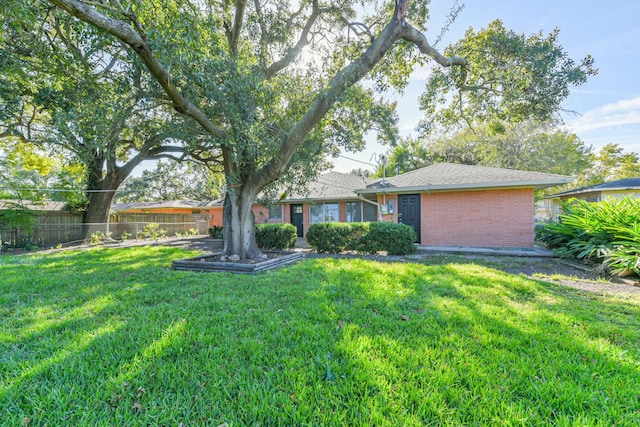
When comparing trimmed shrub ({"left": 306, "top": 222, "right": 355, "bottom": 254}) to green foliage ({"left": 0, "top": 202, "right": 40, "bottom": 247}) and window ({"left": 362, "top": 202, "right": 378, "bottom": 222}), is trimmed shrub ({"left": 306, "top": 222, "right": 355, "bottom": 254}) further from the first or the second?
green foliage ({"left": 0, "top": 202, "right": 40, "bottom": 247})

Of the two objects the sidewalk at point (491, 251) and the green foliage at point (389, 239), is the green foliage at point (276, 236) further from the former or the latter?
the sidewalk at point (491, 251)

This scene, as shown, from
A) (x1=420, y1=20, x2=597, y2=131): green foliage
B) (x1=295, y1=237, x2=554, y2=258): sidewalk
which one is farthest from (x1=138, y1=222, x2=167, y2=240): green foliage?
(x1=420, y1=20, x2=597, y2=131): green foliage

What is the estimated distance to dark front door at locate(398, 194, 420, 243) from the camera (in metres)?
11.2

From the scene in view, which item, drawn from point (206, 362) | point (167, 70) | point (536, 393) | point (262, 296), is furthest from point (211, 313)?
point (167, 70)

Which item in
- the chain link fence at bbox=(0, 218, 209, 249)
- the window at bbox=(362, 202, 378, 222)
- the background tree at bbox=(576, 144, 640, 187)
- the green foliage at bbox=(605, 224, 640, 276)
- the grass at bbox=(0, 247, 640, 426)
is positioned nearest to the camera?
the grass at bbox=(0, 247, 640, 426)

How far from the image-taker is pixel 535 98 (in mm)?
7469

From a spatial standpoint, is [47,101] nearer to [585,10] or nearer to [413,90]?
[413,90]

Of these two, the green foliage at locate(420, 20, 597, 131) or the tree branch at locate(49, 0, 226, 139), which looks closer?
the tree branch at locate(49, 0, 226, 139)

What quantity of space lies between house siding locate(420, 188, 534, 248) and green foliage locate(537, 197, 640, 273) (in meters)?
1.27

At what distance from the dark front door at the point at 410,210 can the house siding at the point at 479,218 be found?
0.88ft

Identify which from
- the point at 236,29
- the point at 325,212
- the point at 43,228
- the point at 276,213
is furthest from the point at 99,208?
the point at 236,29

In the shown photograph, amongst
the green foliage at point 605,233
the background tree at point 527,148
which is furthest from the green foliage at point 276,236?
the background tree at point 527,148

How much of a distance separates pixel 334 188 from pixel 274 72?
25.6 feet

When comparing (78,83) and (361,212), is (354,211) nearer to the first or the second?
(361,212)
